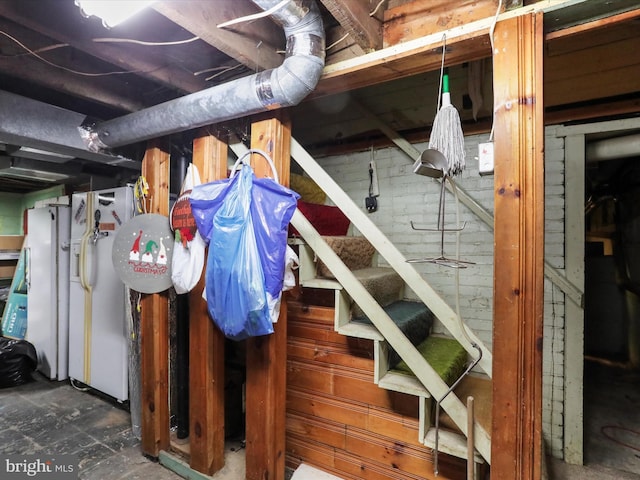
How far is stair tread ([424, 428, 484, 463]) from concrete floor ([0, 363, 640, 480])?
101cm

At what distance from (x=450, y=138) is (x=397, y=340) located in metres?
0.86

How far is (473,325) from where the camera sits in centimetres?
236

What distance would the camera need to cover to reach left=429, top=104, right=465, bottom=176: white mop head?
4.03ft

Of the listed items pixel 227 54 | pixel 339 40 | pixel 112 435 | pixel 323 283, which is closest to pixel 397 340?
pixel 323 283

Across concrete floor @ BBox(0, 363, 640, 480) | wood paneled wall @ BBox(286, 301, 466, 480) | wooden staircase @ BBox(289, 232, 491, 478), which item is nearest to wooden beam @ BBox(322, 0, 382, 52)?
wooden staircase @ BBox(289, 232, 491, 478)

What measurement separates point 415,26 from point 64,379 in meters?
4.32

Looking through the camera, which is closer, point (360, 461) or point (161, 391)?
point (360, 461)

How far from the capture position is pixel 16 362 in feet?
10.3

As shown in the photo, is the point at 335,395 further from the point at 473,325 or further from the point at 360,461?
the point at 473,325

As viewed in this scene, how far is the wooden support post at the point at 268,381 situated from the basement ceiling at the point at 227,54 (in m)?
0.26

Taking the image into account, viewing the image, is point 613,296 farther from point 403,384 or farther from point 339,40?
point 339,40

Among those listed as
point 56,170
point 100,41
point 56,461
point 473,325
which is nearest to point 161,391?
point 56,461

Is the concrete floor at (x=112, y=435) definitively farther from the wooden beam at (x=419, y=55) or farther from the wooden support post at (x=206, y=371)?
the wooden beam at (x=419, y=55)

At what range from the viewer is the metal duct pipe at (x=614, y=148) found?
2072 millimetres
